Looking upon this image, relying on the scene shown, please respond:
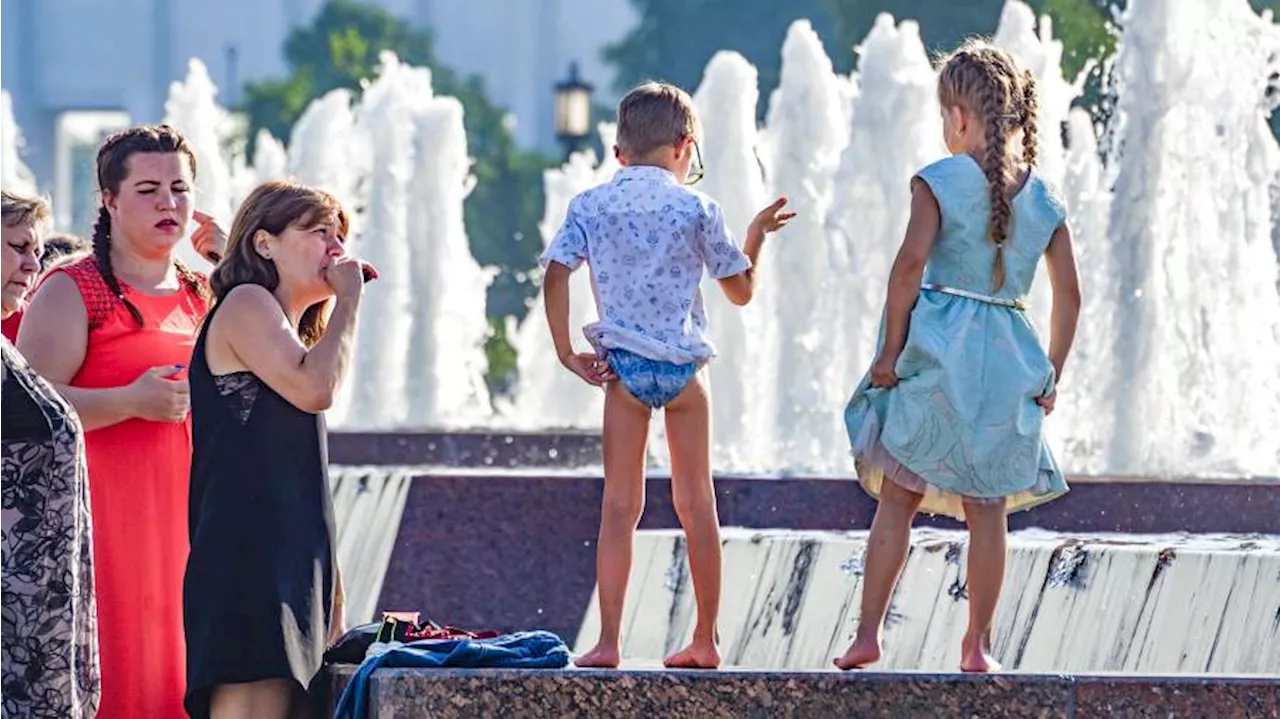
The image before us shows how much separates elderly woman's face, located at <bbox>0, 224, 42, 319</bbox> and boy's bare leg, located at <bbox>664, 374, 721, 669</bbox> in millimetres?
1198

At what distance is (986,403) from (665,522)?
11.1 feet

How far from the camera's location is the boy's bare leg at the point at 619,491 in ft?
19.3

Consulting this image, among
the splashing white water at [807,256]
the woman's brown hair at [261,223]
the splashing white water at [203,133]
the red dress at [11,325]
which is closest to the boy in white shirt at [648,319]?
the woman's brown hair at [261,223]

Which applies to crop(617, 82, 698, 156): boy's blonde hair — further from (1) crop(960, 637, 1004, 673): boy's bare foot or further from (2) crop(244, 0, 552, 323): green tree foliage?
(2) crop(244, 0, 552, 323): green tree foliage

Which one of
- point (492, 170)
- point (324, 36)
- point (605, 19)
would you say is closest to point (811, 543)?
point (492, 170)

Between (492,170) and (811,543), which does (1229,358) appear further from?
(492,170)

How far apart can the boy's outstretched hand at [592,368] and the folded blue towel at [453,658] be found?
0.56 metres

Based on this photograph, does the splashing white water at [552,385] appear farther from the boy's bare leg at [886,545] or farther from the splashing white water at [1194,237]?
the boy's bare leg at [886,545]

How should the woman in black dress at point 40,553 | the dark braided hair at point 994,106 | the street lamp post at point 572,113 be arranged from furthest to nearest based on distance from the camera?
the street lamp post at point 572,113
the dark braided hair at point 994,106
the woman in black dress at point 40,553

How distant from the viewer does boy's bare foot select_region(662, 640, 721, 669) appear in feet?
19.0

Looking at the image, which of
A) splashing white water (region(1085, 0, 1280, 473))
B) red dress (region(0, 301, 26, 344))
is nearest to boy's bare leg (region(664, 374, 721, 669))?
red dress (region(0, 301, 26, 344))

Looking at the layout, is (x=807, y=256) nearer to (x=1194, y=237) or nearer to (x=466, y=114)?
(x=1194, y=237)

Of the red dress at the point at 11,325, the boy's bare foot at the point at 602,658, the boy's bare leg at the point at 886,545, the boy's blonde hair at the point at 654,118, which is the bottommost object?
the boy's bare foot at the point at 602,658

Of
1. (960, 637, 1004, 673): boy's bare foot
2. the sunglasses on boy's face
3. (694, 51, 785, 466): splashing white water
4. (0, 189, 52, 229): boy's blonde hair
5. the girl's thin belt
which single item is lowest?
(694, 51, 785, 466): splashing white water
